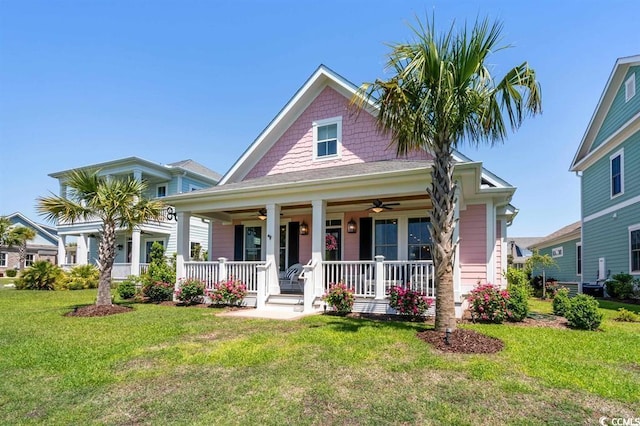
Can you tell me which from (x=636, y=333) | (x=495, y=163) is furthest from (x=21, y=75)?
(x=636, y=333)

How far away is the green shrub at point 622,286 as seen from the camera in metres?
12.9

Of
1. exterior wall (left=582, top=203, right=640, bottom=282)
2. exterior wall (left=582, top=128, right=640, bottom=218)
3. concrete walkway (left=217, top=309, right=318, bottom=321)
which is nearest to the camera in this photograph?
concrete walkway (left=217, top=309, right=318, bottom=321)

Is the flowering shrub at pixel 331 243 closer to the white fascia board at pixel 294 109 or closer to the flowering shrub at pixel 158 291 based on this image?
the white fascia board at pixel 294 109

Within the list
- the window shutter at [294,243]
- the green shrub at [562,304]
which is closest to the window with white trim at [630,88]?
the green shrub at [562,304]

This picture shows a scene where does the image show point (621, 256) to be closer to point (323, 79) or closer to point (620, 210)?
point (620, 210)

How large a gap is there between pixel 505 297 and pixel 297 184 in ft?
18.1

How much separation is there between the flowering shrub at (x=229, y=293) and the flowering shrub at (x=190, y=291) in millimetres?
689

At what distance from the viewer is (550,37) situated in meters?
10.0

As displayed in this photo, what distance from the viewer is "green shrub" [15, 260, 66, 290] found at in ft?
58.2

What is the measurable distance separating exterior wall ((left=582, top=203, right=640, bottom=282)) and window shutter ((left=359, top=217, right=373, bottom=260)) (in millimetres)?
10107

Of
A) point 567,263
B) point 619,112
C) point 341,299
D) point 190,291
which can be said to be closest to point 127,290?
point 190,291

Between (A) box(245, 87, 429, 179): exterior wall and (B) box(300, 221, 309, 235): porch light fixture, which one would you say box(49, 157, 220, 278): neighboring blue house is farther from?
(A) box(245, 87, 429, 179): exterior wall

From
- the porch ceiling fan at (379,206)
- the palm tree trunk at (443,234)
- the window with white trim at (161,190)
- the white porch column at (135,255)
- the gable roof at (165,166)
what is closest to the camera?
the palm tree trunk at (443,234)

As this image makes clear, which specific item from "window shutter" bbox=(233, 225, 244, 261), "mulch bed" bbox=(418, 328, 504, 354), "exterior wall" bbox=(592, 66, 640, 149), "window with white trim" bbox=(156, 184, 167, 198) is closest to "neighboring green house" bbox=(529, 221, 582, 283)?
"exterior wall" bbox=(592, 66, 640, 149)
